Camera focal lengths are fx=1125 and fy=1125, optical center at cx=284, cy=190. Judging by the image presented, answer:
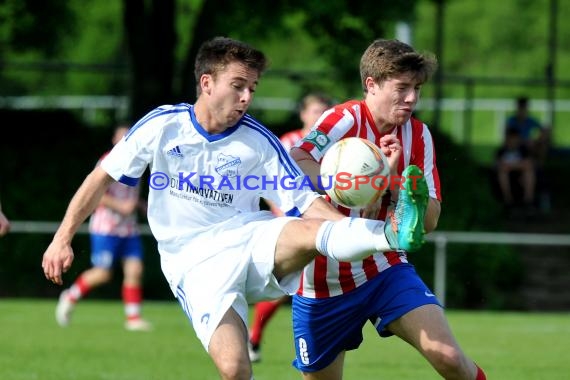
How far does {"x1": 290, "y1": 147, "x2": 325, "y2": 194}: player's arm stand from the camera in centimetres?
572

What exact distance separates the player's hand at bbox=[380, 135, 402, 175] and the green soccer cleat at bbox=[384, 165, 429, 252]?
56cm

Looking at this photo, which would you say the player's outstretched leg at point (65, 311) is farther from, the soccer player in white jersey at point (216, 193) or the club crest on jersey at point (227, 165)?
the club crest on jersey at point (227, 165)

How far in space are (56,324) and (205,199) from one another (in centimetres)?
742

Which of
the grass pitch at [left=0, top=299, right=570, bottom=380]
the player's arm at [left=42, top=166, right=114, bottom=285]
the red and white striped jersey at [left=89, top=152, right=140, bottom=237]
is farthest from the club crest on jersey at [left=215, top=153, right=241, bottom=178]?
the red and white striped jersey at [left=89, top=152, right=140, bottom=237]

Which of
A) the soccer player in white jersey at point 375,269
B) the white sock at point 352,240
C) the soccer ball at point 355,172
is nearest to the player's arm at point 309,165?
the soccer player in white jersey at point 375,269

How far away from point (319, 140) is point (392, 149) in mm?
404

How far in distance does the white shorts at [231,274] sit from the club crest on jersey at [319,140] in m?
0.46

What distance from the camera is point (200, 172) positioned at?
559 cm

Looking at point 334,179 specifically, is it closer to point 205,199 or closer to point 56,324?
point 205,199

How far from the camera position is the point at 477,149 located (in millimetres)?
21281

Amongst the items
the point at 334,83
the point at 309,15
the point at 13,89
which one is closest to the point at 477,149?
the point at 334,83

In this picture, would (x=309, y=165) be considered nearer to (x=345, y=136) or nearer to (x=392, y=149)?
(x=345, y=136)

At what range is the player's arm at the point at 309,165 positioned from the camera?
5.72 metres

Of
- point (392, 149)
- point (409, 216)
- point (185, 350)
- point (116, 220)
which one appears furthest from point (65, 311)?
point (409, 216)
